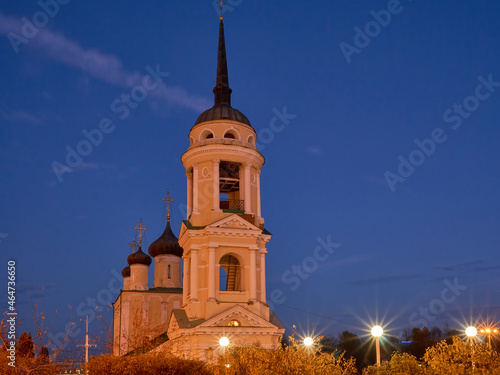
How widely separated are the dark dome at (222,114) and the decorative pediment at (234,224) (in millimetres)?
6836

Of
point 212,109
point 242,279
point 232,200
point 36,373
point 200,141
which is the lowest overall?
point 36,373

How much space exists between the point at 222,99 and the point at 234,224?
9641 mm

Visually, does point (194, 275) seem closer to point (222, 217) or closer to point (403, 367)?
point (222, 217)

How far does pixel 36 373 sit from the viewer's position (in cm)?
1447

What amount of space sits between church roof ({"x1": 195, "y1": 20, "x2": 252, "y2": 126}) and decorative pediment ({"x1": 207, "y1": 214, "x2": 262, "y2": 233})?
6880 mm

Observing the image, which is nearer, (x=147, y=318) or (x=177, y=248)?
(x=147, y=318)

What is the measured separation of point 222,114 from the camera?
38594mm

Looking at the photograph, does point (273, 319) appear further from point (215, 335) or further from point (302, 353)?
point (302, 353)

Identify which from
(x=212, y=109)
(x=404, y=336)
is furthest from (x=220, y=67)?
(x=404, y=336)

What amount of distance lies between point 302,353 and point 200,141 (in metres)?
20.9

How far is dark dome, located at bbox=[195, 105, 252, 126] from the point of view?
38500 mm

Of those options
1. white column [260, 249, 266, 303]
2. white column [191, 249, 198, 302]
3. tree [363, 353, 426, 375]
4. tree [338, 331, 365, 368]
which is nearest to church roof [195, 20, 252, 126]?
white column [260, 249, 266, 303]

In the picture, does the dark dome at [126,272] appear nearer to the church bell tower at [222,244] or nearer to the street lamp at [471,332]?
the church bell tower at [222,244]

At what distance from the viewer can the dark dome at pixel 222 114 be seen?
38500mm
